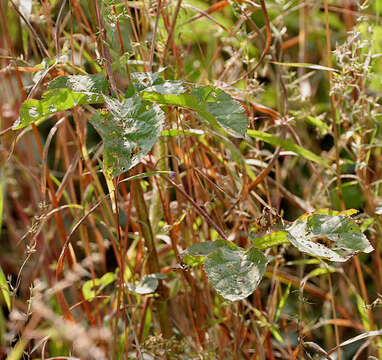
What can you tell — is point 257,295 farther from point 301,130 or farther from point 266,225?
point 301,130

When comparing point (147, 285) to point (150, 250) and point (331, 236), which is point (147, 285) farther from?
point (331, 236)

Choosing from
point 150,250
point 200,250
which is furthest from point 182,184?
point 200,250

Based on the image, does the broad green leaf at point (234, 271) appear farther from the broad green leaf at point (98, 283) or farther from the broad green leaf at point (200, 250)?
the broad green leaf at point (98, 283)

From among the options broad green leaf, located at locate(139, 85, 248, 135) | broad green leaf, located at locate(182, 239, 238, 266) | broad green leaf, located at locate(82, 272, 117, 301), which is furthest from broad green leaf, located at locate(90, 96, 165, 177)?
broad green leaf, located at locate(82, 272, 117, 301)

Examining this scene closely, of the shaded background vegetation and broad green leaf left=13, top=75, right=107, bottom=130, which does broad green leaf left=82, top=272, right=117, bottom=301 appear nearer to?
the shaded background vegetation

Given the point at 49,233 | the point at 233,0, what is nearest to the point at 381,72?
the point at 233,0

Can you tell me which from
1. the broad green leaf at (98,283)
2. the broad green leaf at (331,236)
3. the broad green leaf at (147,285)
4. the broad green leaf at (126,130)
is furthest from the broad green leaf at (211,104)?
the broad green leaf at (98,283)
